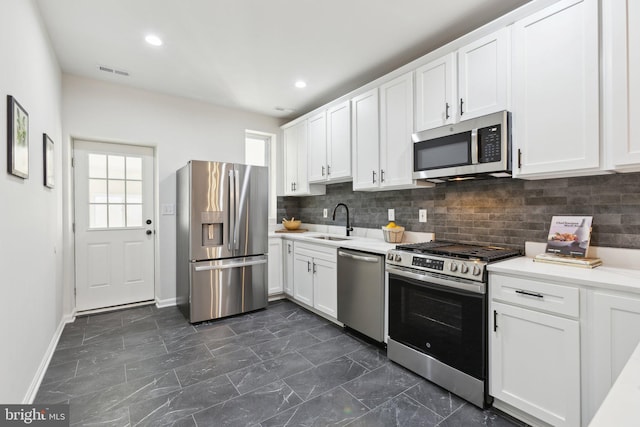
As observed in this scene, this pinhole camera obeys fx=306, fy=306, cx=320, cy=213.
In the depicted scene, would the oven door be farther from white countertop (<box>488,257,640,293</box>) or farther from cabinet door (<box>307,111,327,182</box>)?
cabinet door (<box>307,111,327,182</box>)

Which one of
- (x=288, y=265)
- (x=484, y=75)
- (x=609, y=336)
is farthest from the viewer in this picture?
(x=288, y=265)

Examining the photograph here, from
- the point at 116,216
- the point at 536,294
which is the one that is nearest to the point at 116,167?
the point at 116,216

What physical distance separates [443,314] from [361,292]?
823mm

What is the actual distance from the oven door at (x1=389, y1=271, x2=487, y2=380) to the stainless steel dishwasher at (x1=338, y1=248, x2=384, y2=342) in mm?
152

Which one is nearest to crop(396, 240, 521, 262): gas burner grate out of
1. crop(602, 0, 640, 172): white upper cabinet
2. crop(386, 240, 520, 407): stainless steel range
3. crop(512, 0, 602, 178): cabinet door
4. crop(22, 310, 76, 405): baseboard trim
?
crop(386, 240, 520, 407): stainless steel range

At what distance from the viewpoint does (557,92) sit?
1.83 meters

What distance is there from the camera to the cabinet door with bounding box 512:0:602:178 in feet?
5.62

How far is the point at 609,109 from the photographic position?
165 centimetres

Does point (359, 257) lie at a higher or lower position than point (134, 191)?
lower

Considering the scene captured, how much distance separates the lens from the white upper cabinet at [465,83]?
82.4 inches

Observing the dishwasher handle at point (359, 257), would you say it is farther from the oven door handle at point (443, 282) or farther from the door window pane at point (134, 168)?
the door window pane at point (134, 168)

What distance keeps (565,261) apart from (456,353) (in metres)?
0.87

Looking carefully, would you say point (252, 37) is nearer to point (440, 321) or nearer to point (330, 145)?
point (330, 145)

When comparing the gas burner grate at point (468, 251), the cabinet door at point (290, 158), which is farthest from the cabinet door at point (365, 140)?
the cabinet door at point (290, 158)
